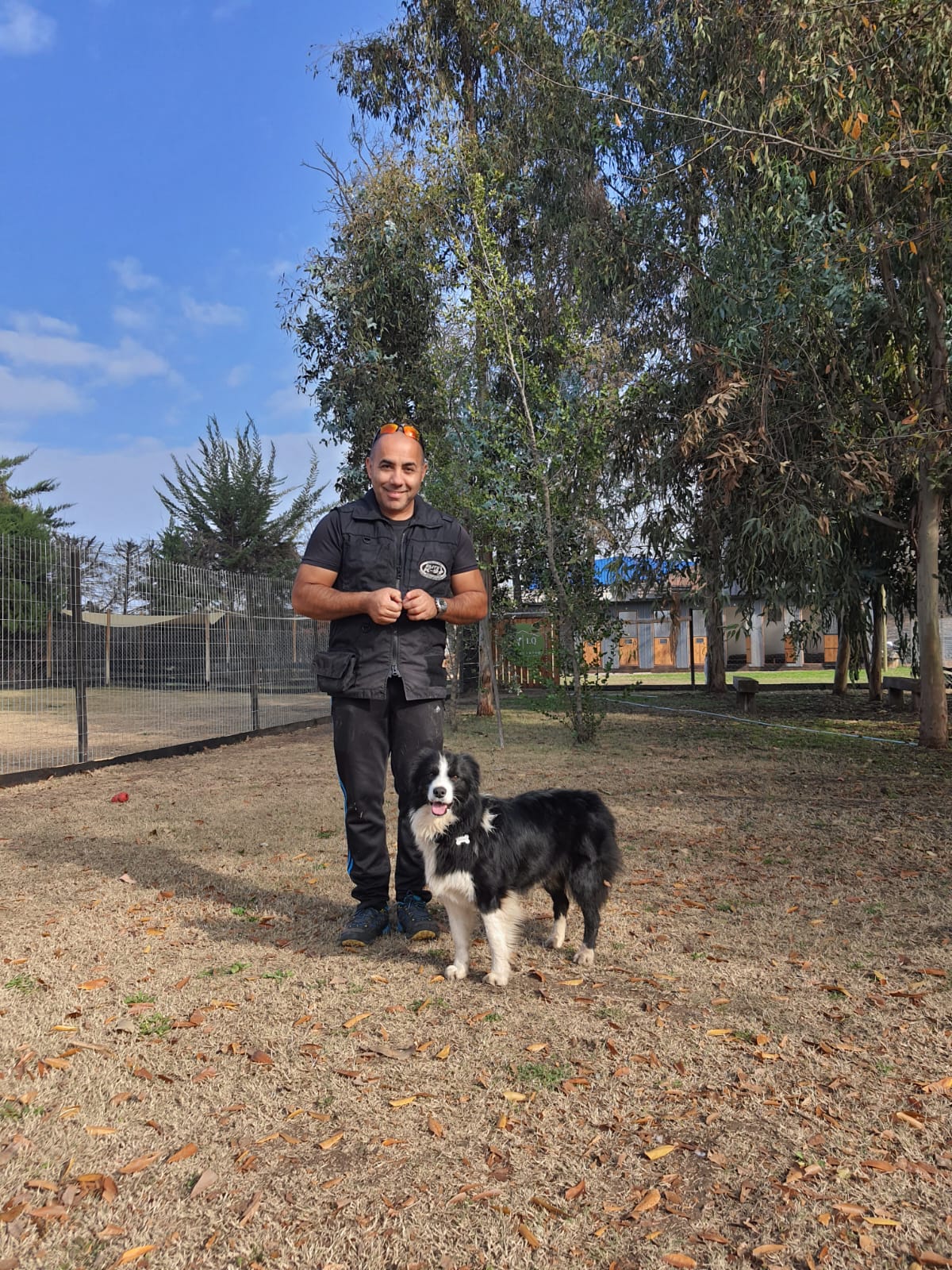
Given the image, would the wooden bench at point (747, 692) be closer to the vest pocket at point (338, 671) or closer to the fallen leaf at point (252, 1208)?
the vest pocket at point (338, 671)

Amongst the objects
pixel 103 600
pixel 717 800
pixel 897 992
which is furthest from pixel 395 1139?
pixel 103 600

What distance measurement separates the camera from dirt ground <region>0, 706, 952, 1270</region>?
2.12m

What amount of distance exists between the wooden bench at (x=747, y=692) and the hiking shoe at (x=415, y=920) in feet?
39.4

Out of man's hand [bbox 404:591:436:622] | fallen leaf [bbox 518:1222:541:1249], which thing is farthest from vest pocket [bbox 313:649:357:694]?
fallen leaf [bbox 518:1222:541:1249]

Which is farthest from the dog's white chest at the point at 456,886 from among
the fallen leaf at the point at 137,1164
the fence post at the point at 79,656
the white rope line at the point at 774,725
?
the white rope line at the point at 774,725

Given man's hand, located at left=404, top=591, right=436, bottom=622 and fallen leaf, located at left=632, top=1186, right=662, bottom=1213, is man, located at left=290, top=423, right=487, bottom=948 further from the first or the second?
fallen leaf, located at left=632, top=1186, right=662, bottom=1213

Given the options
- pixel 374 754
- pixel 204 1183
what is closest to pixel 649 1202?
pixel 204 1183

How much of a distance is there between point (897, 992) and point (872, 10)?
6935 millimetres

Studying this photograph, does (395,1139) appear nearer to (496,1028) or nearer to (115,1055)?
(496,1028)

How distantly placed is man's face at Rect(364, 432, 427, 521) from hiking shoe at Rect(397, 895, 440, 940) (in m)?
1.77

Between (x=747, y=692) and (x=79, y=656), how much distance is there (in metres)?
10.6

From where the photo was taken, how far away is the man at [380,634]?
4.01 meters

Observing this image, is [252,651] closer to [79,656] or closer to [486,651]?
[486,651]

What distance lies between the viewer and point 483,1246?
206 centimetres
